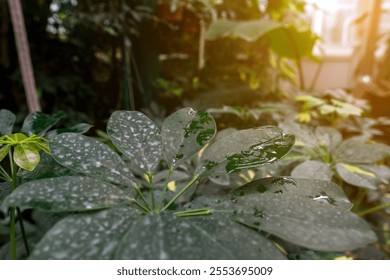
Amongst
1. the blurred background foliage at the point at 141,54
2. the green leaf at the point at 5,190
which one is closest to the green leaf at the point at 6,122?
the green leaf at the point at 5,190

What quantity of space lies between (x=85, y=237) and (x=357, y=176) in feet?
1.83

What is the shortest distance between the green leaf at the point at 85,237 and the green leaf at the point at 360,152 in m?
0.57

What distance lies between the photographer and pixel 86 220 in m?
0.31

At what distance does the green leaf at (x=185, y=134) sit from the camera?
42cm

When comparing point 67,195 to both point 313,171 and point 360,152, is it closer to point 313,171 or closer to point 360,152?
point 313,171

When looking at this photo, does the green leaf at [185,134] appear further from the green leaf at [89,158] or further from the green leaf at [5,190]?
the green leaf at [5,190]

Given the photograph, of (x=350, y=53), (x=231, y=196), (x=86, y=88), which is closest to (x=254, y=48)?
(x=86, y=88)

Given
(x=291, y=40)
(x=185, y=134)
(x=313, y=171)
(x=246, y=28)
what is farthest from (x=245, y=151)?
(x=291, y=40)

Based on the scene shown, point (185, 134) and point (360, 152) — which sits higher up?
point (185, 134)

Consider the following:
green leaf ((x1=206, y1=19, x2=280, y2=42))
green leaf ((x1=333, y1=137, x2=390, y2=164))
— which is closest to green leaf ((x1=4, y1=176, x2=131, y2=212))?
green leaf ((x1=333, y1=137, x2=390, y2=164))

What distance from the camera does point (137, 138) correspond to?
0.42m

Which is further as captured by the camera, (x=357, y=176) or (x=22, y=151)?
(x=357, y=176)
